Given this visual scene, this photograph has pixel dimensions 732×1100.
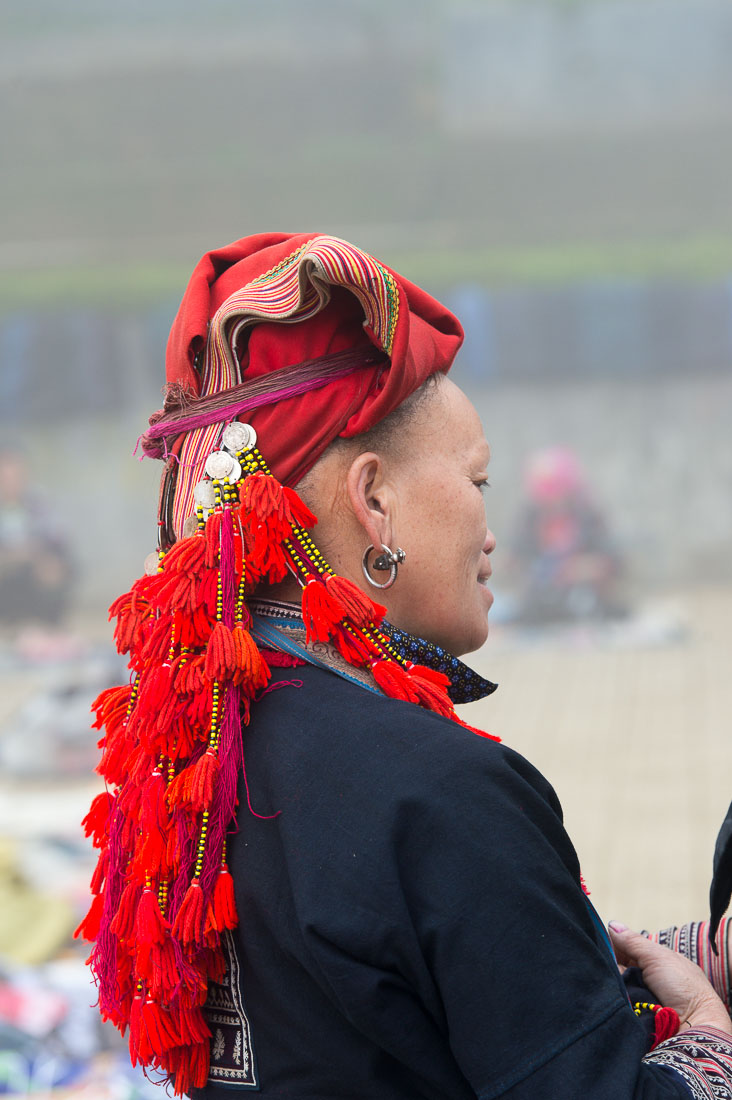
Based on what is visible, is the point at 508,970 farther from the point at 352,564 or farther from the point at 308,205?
the point at 308,205

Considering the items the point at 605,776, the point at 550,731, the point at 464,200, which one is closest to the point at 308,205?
the point at 464,200

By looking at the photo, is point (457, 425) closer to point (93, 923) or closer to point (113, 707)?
point (113, 707)

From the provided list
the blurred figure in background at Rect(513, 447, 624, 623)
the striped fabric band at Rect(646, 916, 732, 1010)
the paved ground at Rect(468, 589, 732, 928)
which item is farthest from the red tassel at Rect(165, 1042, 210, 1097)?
the blurred figure in background at Rect(513, 447, 624, 623)

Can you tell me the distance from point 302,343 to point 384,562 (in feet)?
0.80

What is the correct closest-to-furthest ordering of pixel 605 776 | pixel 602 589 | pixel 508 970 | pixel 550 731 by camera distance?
pixel 508 970, pixel 605 776, pixel 550 731, pixel 602 589

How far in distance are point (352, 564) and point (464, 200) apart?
33.2ft

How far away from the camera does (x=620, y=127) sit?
10414mm

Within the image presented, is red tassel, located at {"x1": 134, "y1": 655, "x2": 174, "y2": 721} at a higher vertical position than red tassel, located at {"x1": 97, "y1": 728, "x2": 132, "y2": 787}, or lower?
higher

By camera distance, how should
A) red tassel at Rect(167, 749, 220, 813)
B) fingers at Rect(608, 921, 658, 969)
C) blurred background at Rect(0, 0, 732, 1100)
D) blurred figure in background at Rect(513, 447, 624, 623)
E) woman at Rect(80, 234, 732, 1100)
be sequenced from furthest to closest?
blurred background at Rect(0, 0, 732, 1100)
blurred figure in background at Rect(513, 447, 624, 623)
fingers at Rect(608, 921, 658, 969)
red tassel at Rect(167, 749, 220, 813)
woman at Rect(80, 234, 732, 1100)

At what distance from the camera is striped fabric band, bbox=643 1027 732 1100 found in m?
0.99

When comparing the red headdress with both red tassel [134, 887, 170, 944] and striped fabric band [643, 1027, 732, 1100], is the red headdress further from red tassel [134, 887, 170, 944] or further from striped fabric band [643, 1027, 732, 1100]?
striped fabric band [643, 1027, 732, 1100]

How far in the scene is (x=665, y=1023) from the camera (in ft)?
3.77

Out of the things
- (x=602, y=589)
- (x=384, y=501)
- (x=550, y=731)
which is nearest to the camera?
(x=384, y=501)

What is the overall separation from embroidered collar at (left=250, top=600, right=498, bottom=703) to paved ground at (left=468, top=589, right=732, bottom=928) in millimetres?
3333
